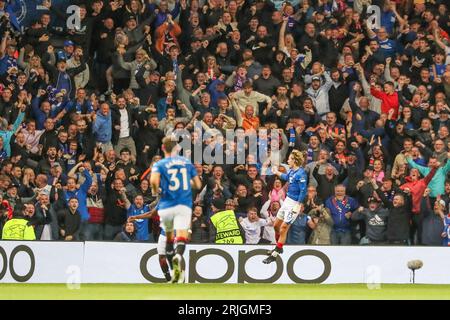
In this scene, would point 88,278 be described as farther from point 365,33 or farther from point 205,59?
point 365,33

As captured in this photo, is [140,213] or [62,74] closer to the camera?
[140,213]

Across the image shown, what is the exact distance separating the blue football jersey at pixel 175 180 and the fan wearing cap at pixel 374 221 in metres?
7.40

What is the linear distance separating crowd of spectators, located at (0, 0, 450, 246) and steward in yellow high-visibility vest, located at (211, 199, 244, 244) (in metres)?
0.21

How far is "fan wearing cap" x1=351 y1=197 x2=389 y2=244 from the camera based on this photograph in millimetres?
25062

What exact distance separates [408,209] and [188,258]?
536 centimetres

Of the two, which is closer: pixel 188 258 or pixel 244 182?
pixel 188 258

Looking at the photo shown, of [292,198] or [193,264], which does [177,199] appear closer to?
[193,264]

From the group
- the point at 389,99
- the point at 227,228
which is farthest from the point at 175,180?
the point at 389,99

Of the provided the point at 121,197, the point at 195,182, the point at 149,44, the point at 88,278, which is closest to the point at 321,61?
the point at 149,44

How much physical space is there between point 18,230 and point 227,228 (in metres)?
4.39

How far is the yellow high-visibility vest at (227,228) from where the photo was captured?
2394 cm

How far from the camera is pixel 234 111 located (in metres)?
27.1

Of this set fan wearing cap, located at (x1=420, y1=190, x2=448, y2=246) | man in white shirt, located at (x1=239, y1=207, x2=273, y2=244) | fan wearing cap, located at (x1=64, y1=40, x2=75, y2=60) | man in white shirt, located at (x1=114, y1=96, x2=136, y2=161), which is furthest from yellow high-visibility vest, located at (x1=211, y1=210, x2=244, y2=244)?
fan wearing cap, located at (x1=64, y1=40, x2=75, y2=60)

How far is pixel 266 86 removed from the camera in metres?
27.8
